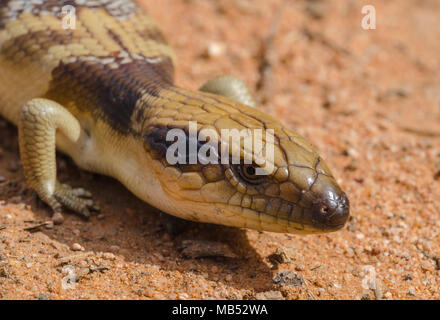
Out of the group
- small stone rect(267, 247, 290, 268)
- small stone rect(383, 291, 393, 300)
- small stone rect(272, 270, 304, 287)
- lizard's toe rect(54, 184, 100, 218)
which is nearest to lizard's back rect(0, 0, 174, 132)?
lizard's toe rect(54, 184, 100, 218)

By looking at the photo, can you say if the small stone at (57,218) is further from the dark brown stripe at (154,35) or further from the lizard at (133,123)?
the dark brown stripe at (154,35)

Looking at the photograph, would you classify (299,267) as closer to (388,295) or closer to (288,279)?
(288,279)

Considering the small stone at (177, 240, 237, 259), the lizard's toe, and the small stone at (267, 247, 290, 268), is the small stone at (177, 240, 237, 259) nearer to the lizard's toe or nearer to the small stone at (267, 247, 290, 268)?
the small stone at (267, 247, 290, 268)

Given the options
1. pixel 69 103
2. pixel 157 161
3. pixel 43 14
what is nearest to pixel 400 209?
pixel 157 161

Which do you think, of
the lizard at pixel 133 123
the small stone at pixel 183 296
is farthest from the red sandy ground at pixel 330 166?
the lizard at pixel 133 123

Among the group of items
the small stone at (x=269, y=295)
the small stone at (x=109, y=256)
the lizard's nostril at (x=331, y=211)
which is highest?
the lizard's nostril at (x=331, y=211)

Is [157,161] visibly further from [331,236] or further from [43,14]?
[43,14]

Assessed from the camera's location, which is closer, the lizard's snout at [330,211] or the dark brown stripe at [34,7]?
the lizard's snout at [330,211]
